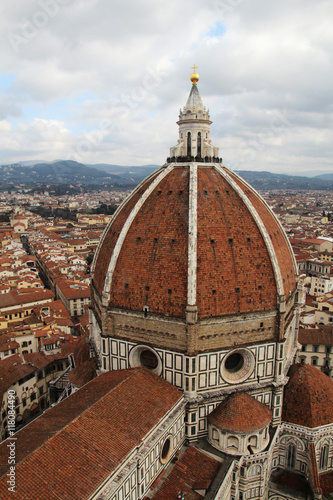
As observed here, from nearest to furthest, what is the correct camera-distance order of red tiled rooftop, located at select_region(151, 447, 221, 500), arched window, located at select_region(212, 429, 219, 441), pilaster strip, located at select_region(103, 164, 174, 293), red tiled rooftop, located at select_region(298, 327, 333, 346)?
red tiled rooftop, located at select_region(151, 447, 221, 500), arched window, located at select_region(212, 429, 219, 441), pilaster strip, located at select_region(103, 164, 174, 293), red tiled rooftop, located at select_region(298, 327, 333, 346)

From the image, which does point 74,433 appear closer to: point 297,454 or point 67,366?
point 297,454

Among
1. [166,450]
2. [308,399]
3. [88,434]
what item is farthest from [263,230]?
[88,434]

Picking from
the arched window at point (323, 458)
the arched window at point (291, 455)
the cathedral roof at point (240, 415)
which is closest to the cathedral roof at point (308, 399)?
the arched window at point (291, 455)

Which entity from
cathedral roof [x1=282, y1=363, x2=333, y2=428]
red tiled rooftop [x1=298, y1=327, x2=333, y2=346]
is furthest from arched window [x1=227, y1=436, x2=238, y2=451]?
red tiled rooftop [x1=298, y1=327, x2=333, y2=346]

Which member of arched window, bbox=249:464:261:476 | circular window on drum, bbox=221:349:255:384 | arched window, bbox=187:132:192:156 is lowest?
arched window, bbox=249:464:261:476

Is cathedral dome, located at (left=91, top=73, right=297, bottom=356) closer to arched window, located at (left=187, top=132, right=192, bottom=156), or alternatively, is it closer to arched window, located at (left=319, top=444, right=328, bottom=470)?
arched window, located at (left=187, top=132, right=192, bottom=156)

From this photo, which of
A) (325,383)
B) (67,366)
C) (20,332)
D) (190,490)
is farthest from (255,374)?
(20,332)

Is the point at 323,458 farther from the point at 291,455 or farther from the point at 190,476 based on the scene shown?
the point at 190,476
